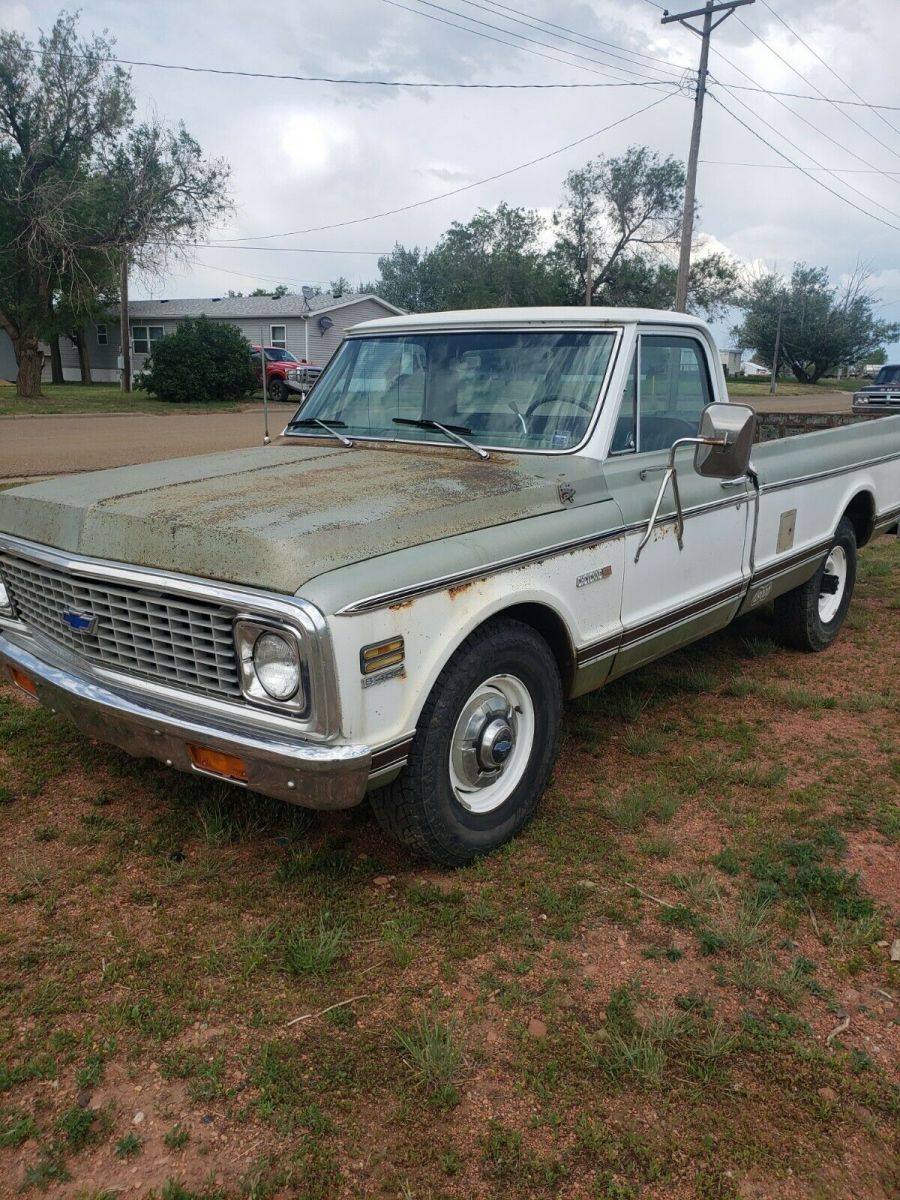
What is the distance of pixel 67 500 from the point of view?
328cm

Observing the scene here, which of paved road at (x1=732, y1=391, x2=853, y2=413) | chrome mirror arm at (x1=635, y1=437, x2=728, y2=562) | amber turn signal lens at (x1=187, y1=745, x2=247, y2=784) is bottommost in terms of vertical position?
amber turn signal lens at (x1=187, y1=745, x2=247, y2=784)

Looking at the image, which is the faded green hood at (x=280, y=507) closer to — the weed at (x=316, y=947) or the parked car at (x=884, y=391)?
the weed at (x=316, y=947)

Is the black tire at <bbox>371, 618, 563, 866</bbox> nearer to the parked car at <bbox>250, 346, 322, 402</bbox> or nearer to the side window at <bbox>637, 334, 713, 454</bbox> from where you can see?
the side window at <bbox>637, 334, 713, 454</bbox>

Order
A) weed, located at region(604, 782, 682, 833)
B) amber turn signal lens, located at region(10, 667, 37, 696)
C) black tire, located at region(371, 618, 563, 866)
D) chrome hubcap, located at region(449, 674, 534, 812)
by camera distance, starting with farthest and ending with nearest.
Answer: weed, located at region(604, 782, 682, 833) → amber turn signal lens, located at region(10, 667, 37, 696) → chrome hubcap, located at region(449, 674, 534, 812) → black tire, located at region(371, 618, 563, 866)

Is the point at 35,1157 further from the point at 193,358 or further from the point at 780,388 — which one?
the point at 780,388

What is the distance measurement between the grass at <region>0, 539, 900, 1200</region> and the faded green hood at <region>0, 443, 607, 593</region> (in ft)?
3.73

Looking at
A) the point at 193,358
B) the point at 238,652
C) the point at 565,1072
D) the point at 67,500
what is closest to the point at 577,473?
the point at 238,652

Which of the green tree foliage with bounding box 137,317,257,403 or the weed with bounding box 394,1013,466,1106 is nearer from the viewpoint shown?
the weed with bounding box 394,1013,466,1106

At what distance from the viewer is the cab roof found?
4.02 meters

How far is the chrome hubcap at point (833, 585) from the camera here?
5883 millimetres

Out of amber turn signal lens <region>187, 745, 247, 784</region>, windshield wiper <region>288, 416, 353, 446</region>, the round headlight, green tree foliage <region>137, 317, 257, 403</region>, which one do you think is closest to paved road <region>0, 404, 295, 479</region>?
green tree foliage <region>137, 317, 257, 403</region>

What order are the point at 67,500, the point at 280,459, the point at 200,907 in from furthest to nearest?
the point at 280,459 → the point at 67,500 → the point at 200,907

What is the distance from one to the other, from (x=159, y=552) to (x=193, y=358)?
91.1ft

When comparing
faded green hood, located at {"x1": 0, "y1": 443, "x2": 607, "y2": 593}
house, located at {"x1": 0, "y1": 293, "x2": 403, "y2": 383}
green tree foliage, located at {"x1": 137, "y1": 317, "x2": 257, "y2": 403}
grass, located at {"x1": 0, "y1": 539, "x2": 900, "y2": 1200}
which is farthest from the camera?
house, located at {"x1": 0, "y1": 293, "x2": 403, "y2": 383}
